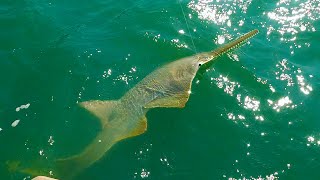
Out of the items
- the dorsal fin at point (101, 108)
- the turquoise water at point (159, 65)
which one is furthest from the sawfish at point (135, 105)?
the turquoise water at point (159, 65)

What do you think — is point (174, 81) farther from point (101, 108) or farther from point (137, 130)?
point (101, 108)

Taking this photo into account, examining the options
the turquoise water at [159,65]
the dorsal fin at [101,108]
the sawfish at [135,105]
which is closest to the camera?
the sawfish at [135,105]

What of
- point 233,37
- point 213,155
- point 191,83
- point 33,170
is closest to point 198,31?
point 233,37

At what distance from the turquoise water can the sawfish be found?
0.29 meters

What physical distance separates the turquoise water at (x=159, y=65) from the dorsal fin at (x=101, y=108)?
0.83ft

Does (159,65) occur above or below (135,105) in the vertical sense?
above

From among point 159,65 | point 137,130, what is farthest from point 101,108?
point 159,65

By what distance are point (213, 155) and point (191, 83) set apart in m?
2.01

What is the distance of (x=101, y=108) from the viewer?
11.1m

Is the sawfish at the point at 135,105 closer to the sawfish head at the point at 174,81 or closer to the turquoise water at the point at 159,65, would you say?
the sawfish head at the point at 174,81

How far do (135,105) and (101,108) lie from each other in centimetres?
91

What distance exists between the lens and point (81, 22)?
1398 cm

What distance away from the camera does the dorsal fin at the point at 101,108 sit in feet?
36.0

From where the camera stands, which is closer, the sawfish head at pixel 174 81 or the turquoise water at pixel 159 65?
the turquoise water at pixel 159 65
